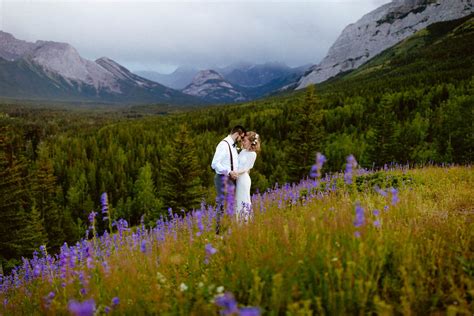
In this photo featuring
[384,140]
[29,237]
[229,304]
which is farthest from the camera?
[384,140]

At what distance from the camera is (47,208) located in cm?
3975

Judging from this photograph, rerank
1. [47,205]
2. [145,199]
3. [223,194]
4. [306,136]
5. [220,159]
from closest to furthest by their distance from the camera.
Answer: [223,194] < [220,159] < [306,136] < [47,205] < [145,199]

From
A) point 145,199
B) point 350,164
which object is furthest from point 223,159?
point 145,199

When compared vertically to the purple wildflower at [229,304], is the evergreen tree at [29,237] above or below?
below

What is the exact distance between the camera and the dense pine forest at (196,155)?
109 feet

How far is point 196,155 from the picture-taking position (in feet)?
134

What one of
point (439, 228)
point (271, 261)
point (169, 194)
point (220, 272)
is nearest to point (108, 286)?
point (220, 272)

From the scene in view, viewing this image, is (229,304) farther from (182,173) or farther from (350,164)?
(182,173)

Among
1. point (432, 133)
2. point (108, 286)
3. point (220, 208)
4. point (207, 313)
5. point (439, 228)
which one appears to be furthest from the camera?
point (432, 133)

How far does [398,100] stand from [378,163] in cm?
4188

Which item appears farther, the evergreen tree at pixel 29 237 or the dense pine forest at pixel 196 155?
the dense pine forest at pixel 196 155

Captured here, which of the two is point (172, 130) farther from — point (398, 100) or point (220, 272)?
point (220, 272)

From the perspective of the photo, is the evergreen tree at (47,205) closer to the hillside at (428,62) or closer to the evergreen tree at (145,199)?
the evergreen tree at (145,199)

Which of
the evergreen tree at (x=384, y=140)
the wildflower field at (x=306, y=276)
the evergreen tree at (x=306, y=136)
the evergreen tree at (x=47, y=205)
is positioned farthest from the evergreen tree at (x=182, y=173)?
the wildflower field at (x=306, y=276)
